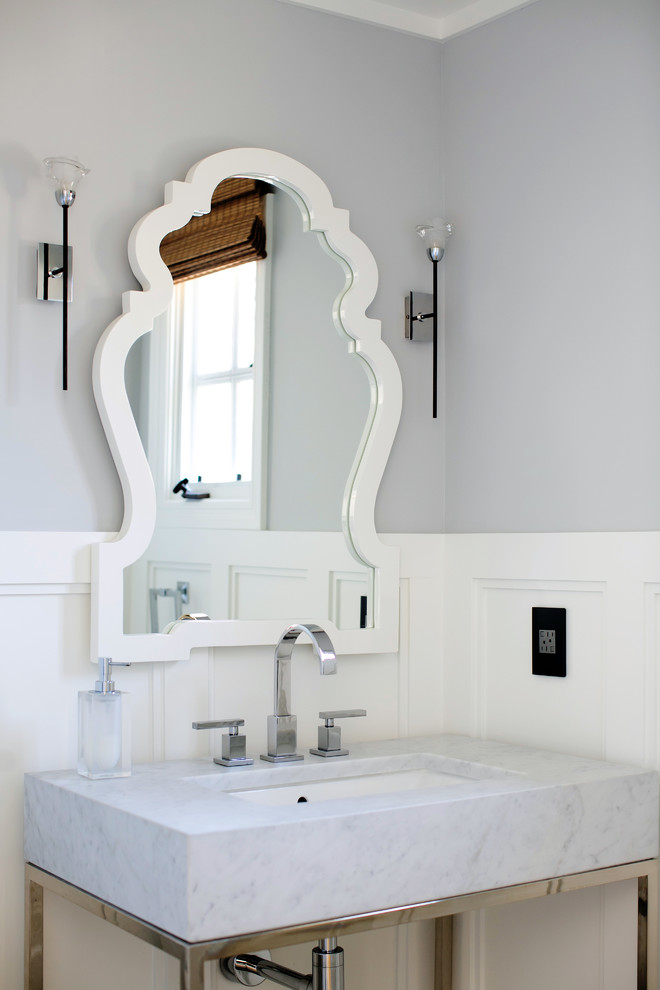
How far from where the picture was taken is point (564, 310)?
7.16 feet

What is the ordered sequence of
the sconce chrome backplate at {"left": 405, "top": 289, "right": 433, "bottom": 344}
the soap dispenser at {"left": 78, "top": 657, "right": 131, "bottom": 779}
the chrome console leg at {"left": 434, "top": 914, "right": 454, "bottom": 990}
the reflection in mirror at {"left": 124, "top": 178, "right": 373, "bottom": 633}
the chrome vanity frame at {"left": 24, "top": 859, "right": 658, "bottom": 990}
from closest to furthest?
the chrome vanity frame at {"left": 24, "top": 859, "right": 658, "bottom": 990} → the soap dispenser at {"left": 78, "top": 657, "right": 131, "bottom": 779} → the reflection in mirror at {"left": 124, "top": 178, "right": 373, "bottom": 633} → the chrome console leg at {"left": 434, "top": 914, "right": 454, "bottom": 990} → the sconce chrome backplate at {"left": 405, "top": 289, "right": 433, "bottom": 344}

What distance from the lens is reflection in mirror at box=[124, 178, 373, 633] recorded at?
2.03m

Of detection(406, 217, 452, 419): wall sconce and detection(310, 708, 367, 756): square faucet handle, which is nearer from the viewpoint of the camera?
detection(310, 708, 367, 756): square faucet handle

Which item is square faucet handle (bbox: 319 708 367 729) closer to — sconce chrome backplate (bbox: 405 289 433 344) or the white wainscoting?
the white wainscoting

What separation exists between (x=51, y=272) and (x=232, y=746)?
913 mm

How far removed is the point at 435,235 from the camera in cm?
233

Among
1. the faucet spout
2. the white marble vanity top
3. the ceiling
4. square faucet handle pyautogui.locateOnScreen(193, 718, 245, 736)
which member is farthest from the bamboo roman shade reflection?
the white marble vanity top

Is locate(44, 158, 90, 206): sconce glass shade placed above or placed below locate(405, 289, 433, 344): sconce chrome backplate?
above

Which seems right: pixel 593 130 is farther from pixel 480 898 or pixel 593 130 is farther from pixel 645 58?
pixel 480 898

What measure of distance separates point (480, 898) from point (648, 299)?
1.10 m

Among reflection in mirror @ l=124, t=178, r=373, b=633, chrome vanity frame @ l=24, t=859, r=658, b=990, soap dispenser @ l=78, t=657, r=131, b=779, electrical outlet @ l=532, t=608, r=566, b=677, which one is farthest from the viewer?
electrical outlet @ l=532, t=608, r=566, b=677

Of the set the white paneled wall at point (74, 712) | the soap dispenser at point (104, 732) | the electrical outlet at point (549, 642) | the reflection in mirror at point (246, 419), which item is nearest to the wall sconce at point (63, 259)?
the reflection in mirror at point (246, 419)

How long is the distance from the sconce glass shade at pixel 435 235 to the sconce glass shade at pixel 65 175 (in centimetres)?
76

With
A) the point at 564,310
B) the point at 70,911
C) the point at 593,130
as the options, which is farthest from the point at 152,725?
the point at 593,130
